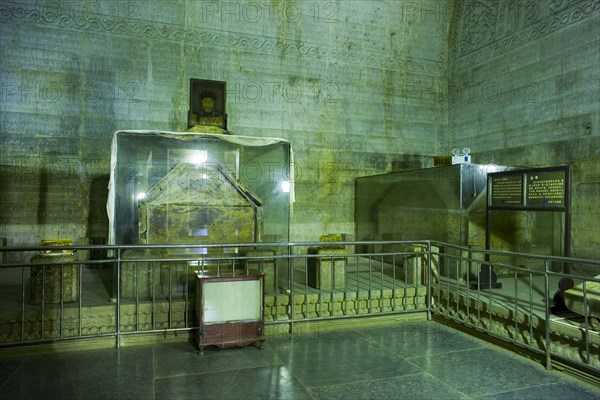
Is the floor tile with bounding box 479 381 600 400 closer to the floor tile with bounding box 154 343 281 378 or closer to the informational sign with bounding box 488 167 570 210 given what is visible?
the floor tile with bounding box 154 343 281 378

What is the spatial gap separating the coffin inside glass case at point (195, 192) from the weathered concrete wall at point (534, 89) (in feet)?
16.7

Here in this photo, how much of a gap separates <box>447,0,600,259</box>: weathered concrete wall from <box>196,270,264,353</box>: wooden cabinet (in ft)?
20.2

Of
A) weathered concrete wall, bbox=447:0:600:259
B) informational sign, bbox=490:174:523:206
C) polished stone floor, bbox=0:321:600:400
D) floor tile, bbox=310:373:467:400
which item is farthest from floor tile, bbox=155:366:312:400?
weathered concrete wall, bbox=447:0:600:259

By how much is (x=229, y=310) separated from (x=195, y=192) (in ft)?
7.43

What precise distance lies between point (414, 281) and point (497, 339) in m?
1.48

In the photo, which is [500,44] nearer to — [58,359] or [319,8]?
[319,8]

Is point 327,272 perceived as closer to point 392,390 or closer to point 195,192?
point 195,192

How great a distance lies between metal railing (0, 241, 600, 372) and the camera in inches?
168

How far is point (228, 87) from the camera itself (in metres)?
9.32

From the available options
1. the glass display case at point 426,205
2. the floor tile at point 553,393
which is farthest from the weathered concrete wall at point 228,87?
the floor tile at point 553,393

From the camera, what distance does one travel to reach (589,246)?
23.7 ft

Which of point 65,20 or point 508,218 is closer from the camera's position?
point 508,218

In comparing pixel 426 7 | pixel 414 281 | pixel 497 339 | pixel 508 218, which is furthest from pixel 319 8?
pixel 497 339

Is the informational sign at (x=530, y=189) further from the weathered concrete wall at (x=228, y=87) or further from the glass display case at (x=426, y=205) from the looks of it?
the weathered concrete wall at (x=228, y=87)
